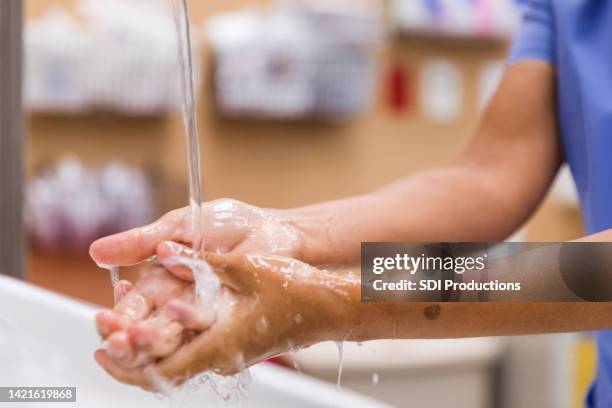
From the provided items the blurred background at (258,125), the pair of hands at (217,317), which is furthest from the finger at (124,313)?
the blurred background at (258,125)

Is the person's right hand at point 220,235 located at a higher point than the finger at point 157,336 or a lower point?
higher

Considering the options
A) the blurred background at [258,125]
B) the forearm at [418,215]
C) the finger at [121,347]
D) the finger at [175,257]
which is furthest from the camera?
the blurred background at [258,125]

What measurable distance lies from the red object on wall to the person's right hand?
5.07 ft

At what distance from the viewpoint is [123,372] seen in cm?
57

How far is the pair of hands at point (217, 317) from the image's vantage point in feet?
1.86

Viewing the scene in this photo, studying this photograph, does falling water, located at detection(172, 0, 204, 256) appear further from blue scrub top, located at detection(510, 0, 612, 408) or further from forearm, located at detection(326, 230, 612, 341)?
blue scrub top, located at detection(510, 0, 612, 408)

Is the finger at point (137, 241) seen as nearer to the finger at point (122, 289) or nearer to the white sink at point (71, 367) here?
the finger at point (122, 289)

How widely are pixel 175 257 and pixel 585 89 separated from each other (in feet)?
1.63

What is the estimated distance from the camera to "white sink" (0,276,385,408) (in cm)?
87

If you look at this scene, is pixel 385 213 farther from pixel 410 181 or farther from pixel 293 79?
pixel 293 79

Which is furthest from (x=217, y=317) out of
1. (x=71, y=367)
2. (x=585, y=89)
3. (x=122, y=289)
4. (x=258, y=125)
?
(x=258, y=125)

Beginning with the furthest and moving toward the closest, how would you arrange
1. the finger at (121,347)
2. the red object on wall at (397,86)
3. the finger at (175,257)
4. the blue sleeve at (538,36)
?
the red object on wall at (397,86) → the blue sleeve at (538,36) → the finger at (175,257) → the finger at (121,347)

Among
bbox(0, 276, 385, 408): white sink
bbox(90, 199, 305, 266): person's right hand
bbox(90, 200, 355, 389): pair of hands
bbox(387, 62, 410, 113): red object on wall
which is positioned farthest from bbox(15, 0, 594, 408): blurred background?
bbox(90, 200, 355, 389): pair of hands

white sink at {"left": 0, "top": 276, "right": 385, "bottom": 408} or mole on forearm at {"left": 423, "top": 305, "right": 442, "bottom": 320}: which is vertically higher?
mole on forearm at {"left": 423, "top": 305, "right": 442, "bottom": 320}
